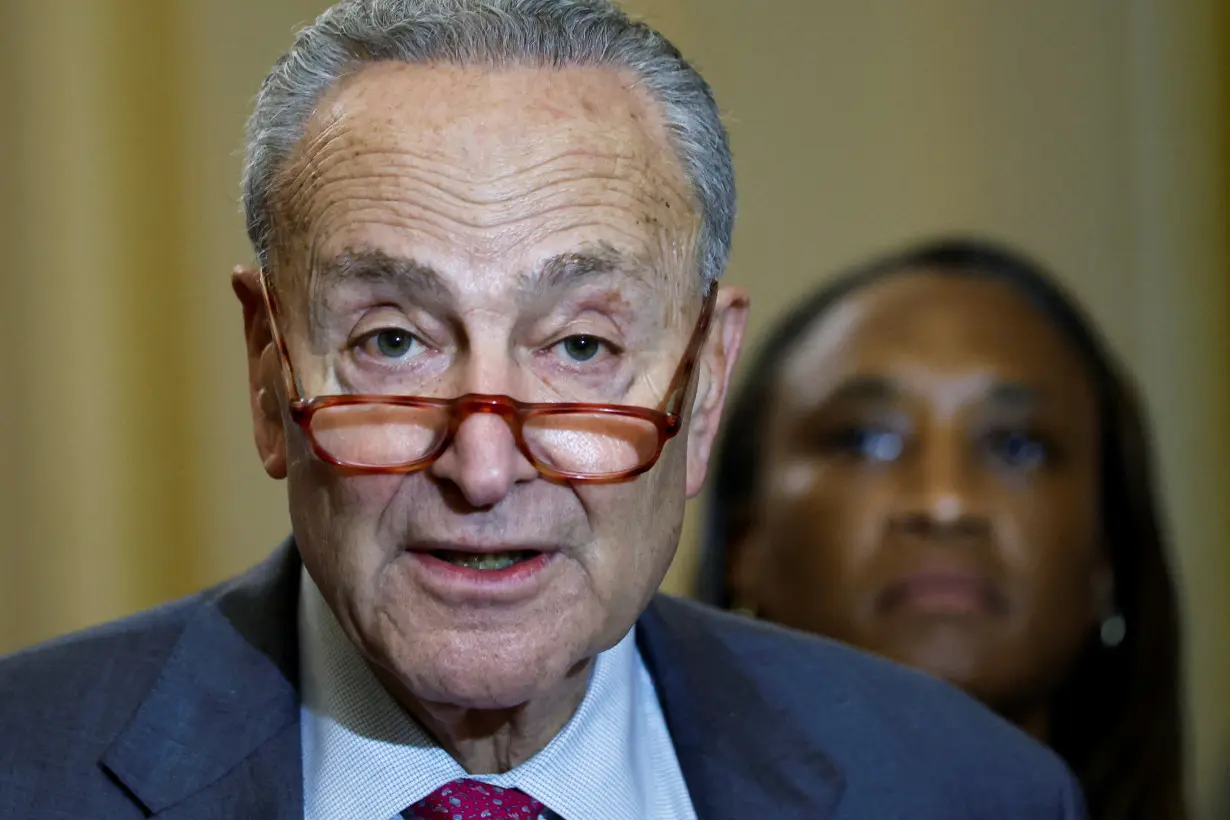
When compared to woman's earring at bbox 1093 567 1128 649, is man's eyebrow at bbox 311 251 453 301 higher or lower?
higher

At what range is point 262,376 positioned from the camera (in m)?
1.44

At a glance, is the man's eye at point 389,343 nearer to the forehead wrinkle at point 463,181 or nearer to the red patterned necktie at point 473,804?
the forehead wrinkle at point 463,181

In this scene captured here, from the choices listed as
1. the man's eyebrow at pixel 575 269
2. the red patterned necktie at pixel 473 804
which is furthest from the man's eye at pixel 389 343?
the red patterned necktie at pixel 473 804

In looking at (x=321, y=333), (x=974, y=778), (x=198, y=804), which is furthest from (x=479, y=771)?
(x=974, y=778)

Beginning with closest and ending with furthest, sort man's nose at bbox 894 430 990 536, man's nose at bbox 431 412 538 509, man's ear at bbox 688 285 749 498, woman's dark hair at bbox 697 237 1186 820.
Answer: man's nose at bbox 431 412 538 509 → man's ear at bbox 688 285 749 498 → man's nose at bbox 894 430 990 536 → woman's dark hair at bbox 697 237 1186 820

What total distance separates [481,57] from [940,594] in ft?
4.37

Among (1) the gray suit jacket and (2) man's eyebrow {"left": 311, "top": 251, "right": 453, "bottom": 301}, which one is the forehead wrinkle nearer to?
(2) man's eyebrow {"left": 311, "top": 251, "right": 453, "bottom": 301}

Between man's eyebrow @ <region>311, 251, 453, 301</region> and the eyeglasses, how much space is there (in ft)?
0.27

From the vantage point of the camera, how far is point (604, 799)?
1.45 meters

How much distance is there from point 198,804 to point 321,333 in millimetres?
413

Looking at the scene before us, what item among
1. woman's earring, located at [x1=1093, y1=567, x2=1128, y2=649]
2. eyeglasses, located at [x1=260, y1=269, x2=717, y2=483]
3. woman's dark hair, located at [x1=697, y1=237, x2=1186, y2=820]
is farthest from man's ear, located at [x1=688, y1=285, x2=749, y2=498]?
woman's earring, located at [x1=1093, y1=567, x2=1128, y2=649]

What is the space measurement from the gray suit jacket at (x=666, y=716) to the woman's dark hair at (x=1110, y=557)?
2.50ft

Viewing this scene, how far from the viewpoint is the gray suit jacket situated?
1351 millimetres

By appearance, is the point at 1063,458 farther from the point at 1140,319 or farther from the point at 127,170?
the point at 127,170
